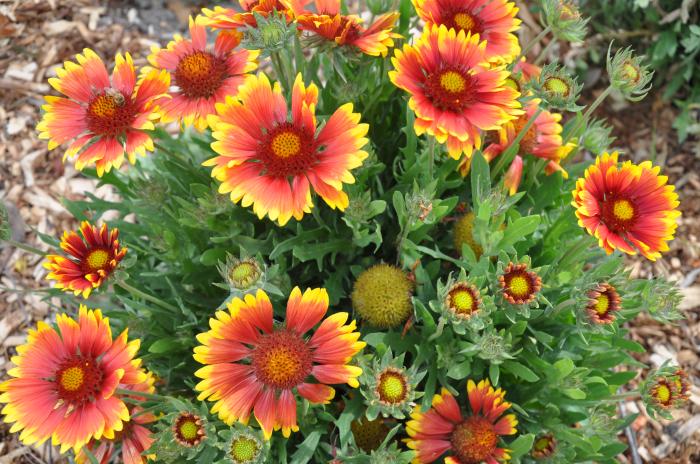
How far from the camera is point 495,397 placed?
1.74 meters

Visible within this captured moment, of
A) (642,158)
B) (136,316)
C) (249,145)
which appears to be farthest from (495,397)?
(642,158)

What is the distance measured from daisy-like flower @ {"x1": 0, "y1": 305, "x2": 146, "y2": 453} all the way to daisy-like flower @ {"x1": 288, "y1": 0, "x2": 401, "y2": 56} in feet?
2.98

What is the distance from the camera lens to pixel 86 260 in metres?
1.64

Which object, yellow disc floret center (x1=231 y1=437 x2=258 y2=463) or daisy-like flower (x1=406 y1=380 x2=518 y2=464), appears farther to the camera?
daisy-like flower (x1=406 y1=380 x2=518 y2=464)

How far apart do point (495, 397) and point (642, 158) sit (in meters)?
1.89

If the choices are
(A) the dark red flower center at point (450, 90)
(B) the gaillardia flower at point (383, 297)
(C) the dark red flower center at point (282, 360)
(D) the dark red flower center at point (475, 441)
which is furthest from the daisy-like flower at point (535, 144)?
(C) the dark red flower center at point (282, 360)

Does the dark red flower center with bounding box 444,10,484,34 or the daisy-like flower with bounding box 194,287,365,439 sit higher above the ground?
the dark red flower center with bounding box 444,10,484,34

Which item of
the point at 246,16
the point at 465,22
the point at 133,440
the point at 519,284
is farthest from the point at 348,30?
the point at 133,440

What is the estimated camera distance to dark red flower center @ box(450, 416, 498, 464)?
171 centimetres

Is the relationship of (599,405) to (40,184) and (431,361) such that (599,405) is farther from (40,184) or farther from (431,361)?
(40,184)

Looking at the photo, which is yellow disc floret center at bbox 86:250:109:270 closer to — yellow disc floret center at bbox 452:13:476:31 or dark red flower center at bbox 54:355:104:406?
dark red flower center at bbox 54:355:104:406

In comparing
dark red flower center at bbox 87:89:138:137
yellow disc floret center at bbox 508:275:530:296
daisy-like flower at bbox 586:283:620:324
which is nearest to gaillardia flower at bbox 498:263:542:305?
yellow disc floret center at bbox 508:275:530:296

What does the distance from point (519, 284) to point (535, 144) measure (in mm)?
626

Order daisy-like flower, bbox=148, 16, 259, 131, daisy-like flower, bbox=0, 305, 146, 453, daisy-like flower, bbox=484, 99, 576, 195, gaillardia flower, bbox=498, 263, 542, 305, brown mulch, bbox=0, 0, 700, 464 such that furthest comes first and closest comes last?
brown mulch, bbox=0, 0, 700, 464 → daisy-like flower, bbox=484, 99, 576, 195 → daisy-like flower, bbox=148, 16, 259, 131 → gaillardia flower, bbox=498, 263, 542, 305 → daisy-like flower, bbox=0, 305, 146, 453
